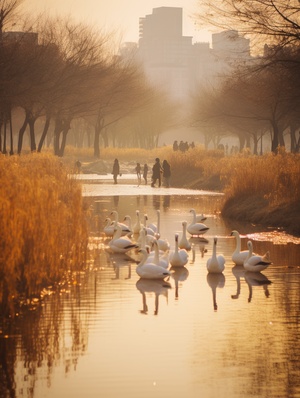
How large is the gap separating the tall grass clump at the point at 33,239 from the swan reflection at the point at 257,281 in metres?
2.95

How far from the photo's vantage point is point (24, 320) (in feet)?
47.0

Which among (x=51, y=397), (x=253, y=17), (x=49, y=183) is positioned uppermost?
(x=253, y=17)

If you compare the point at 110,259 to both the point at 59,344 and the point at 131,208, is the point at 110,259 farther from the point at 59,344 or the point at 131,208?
the point at 131,208

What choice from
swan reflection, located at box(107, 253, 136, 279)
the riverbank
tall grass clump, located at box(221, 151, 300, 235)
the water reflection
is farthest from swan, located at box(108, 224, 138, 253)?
tall grass clump, located at box(221, 151, 300, 235)

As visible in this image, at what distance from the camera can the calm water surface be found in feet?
37.2

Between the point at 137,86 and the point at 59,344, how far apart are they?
75674mm

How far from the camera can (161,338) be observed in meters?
13.5

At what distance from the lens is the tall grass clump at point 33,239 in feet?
48.7

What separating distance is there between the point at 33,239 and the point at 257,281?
14.4 feet

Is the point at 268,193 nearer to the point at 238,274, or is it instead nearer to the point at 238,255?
the point at 238,255

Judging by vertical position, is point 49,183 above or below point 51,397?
above

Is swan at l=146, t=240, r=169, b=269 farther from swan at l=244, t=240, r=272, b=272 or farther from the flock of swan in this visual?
swan at l=244, t=240, r=272, b=272

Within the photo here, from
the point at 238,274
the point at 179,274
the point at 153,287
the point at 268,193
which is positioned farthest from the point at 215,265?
the point at 268,193

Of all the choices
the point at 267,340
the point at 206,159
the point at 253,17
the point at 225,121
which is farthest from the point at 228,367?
the point at 225,121
